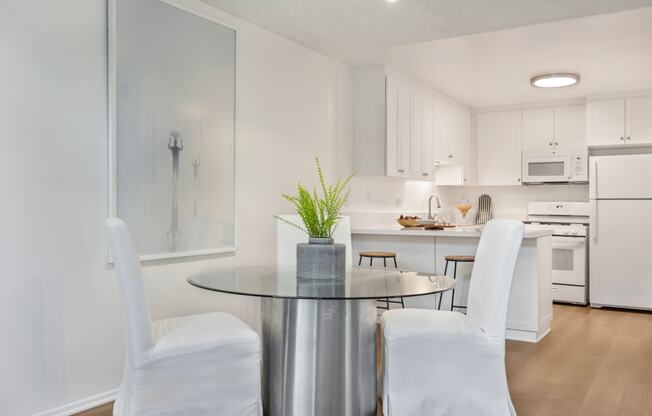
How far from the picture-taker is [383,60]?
487 centimetres

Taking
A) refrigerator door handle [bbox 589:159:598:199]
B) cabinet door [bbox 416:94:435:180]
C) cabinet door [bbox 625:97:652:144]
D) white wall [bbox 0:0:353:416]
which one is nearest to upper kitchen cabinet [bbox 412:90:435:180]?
cabinet door [bbox 416:94:435:180]

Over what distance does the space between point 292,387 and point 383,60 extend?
3336mm

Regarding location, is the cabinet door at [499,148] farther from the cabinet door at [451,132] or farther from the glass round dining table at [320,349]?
the glass round dining table at [320,349]

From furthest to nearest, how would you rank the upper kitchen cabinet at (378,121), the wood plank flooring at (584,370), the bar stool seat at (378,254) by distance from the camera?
the upper kitchen cabinet at (378,121) → the bar stool seat at (378,254) → the wood plank flooring at (584,370)

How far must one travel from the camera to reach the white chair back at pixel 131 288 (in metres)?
2.09

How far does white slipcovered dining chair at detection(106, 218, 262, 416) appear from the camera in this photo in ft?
6.91

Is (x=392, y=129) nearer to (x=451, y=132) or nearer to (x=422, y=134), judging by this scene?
(x=422, y=134)

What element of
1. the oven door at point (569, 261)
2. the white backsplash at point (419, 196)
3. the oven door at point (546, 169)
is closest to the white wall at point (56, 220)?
the white backsplash at point (419, 196)

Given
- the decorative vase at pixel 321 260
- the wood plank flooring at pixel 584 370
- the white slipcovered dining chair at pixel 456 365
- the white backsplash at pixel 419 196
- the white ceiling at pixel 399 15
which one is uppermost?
the white ceiling at pixel 399 15

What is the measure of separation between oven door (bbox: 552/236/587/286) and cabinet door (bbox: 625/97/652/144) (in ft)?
4.18

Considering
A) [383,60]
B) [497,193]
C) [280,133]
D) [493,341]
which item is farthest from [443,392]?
[497,193]

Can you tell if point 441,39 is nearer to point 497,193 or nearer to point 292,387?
point 292,387

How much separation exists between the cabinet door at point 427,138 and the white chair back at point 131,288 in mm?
4008

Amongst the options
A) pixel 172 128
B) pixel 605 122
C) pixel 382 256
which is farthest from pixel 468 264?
pixel 605 122
